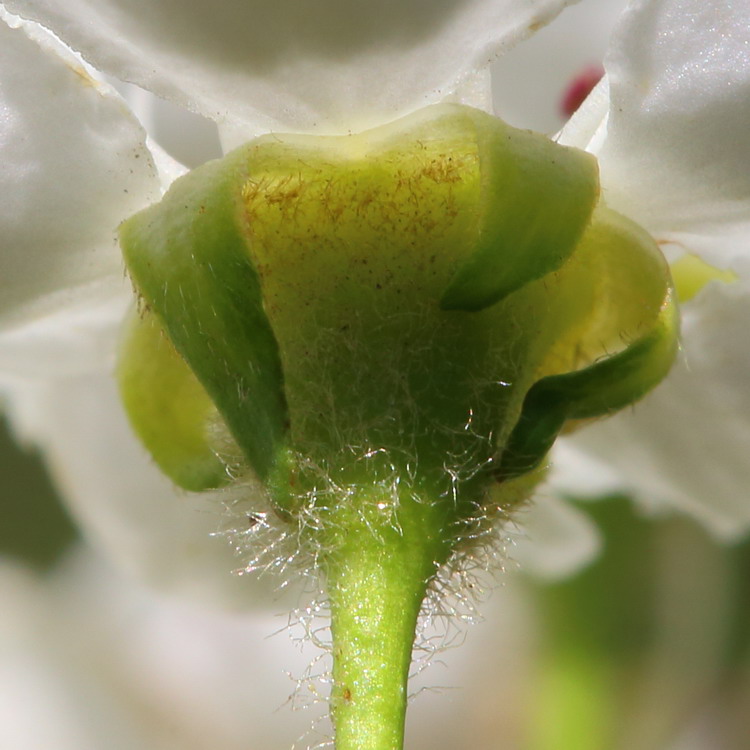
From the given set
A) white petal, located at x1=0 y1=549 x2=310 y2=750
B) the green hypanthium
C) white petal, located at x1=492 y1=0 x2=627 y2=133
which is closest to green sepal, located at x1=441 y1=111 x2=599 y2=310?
the green hypanthium

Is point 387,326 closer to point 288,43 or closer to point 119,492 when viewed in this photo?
point 288,43

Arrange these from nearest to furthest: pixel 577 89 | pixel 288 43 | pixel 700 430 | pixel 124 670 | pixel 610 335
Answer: pixel 288 43
pixel 610 335
pixel 700 430
pixel 577 89
pixel 124 670

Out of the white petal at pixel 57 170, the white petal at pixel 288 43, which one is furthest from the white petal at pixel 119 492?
the white petal at pixel 288 43

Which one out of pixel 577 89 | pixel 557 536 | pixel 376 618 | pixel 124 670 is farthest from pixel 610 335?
pixel 124 670

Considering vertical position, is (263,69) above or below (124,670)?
above

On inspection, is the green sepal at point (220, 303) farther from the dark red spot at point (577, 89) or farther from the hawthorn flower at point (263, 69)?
the dark red spot at point (577, 89)

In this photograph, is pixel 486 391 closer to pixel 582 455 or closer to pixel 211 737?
pixel 582 455
